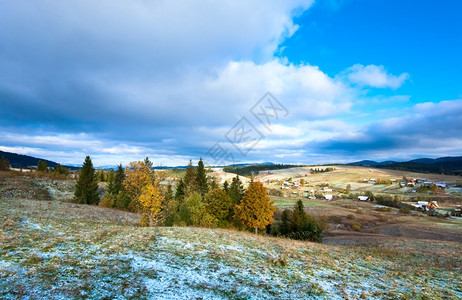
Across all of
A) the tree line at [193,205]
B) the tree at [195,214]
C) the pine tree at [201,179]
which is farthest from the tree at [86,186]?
the tree at [195,214]

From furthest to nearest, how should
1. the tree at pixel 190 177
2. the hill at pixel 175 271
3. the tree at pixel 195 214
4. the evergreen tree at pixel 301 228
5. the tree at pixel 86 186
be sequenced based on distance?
the tree at pixel 190 177 < the tree at pixel 86 186 < the evergreen tree at pixel 301 228 < the tree at pixel 195 214 < the hill at pixel 175 271

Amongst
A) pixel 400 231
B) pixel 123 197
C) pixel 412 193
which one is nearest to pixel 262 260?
pixel 123 197

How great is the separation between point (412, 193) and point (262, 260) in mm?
168923

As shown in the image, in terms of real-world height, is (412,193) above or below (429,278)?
below

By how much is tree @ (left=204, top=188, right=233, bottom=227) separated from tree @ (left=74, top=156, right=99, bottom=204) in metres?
34.9

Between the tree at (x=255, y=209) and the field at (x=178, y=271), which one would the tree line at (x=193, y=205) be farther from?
the field at (x=178, y=271)

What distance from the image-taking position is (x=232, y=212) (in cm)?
4734

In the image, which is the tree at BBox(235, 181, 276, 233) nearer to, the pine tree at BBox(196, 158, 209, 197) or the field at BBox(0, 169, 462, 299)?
the pine tree at BBox(196, 158, 209, 197)

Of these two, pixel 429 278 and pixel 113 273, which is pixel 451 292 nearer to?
pixel 429 278

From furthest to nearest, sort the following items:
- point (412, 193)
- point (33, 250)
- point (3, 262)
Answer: point (412, 193) → point (33, 250) → point (3, 262)

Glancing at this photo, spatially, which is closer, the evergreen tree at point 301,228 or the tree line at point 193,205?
the tree line at point 193,205

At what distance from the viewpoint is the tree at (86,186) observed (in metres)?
56.9

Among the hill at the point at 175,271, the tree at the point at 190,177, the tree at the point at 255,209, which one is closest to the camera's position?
the hill at the point at 175,271

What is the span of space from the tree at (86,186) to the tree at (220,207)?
34.9 metres
